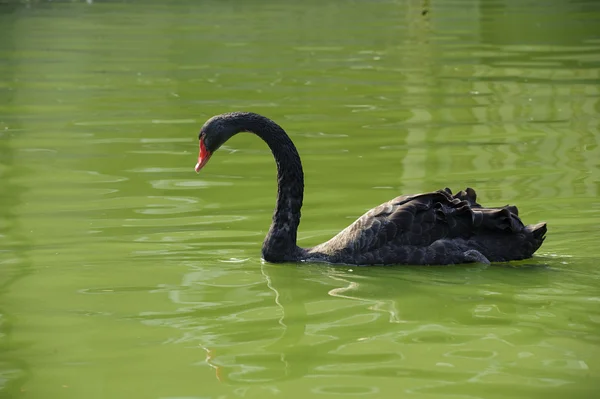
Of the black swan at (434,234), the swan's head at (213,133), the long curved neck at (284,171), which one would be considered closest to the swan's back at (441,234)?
the black swan at (434,234)

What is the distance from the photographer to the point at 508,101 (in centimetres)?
1202

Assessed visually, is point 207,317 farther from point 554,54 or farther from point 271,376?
point 554,54

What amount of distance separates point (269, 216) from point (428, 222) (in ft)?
5.25

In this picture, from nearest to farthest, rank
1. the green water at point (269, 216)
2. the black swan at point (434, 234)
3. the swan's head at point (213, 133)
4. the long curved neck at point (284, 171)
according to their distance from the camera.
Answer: the green water at point (269, 216) < the black swan at point (434, 234) < the swan's head at point (213, 133) < the long curved neck at point (284, 171)

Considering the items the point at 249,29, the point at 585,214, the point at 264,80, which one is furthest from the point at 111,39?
the point at 585,214

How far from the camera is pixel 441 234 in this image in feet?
20.4

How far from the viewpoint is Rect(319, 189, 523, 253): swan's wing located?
615cm

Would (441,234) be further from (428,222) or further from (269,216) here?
(269,216)

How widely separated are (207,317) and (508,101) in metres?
7.12

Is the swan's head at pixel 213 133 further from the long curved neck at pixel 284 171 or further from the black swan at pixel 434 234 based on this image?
the long curved neck at pixel 284 171

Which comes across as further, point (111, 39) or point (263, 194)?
point (111, 39)

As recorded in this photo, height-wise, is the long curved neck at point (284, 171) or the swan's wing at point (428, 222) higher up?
the long curved neck at point (284, 171)

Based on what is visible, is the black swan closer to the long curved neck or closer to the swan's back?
the swan's back

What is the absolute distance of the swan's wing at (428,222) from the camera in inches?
242
